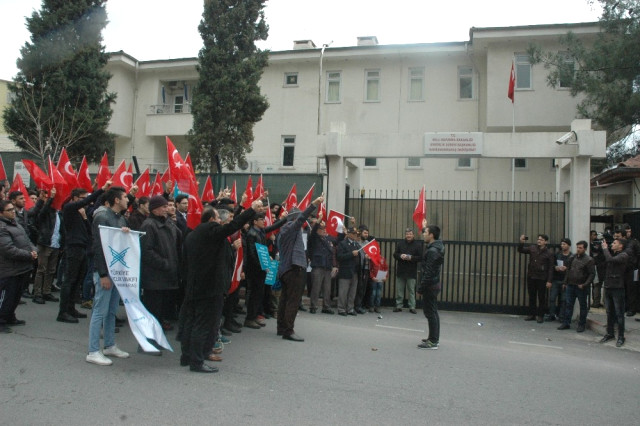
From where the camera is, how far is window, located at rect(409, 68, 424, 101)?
85.0 ft

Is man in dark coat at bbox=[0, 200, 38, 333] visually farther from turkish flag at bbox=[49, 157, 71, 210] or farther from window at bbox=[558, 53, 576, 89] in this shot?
window at bbox=[558, 53, 576, 89]

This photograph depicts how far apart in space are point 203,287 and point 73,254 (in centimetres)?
301

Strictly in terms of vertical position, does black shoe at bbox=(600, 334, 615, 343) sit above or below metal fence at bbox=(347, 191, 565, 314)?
below

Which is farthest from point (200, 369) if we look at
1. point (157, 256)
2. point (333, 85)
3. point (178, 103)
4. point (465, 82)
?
point (178, 103)

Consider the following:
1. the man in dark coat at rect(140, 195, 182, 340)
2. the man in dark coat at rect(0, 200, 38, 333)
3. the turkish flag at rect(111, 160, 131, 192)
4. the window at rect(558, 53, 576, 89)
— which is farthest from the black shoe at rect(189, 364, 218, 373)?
the window at rect(558, 53, 576, 89)

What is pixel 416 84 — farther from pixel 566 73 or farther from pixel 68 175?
pixel 68 175

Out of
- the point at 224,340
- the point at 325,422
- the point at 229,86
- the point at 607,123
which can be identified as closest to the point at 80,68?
the point at 229,86

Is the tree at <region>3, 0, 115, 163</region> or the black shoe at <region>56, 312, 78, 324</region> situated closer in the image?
the black shoe at <region>56, 312, 78, 324</region>

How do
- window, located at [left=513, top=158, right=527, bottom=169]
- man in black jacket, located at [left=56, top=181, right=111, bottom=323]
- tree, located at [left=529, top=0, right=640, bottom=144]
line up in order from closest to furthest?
man in black jacket, located at [left=56, top=181, right=111, bottom=323] → tree, located at [left=529, top=0, right=640, bottom=144] → window, located at [left=513, top=158, right=527, bottom=169]

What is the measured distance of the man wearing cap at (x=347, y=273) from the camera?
11.5 meters

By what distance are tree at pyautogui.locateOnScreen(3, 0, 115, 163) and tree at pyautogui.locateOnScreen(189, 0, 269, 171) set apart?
157 inches

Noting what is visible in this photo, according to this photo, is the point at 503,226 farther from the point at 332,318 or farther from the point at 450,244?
the point at 332,318

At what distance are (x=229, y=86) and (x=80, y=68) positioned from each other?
5.78 metres

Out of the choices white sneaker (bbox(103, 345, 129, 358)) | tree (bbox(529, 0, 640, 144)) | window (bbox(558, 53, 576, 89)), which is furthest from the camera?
window (bbox(558, 53, 576, 89))
